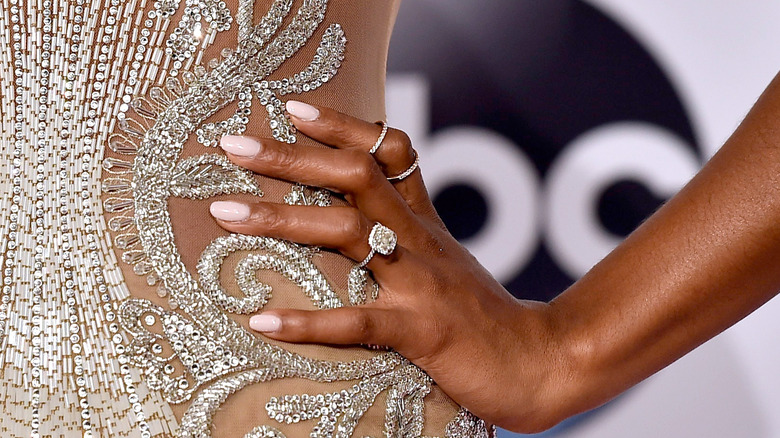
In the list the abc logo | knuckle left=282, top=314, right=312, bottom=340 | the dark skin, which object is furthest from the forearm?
the abc logo

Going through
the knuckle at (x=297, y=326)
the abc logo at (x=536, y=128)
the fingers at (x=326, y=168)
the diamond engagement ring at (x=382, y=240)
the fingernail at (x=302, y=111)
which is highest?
the abc logo at (x=536, y=128)

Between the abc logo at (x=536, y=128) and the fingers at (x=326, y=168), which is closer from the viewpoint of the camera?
the fingers at (x=326, y=168)

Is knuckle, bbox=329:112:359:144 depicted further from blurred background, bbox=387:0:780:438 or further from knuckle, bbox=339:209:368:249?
blurred background, bbox=387:0:780:438

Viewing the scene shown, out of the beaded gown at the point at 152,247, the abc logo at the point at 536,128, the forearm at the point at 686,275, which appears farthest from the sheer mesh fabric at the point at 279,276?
the abc logo at the point at 536,128

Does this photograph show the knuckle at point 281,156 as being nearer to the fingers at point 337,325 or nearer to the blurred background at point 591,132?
the fingers at point 337,325

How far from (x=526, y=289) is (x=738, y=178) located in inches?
41.5

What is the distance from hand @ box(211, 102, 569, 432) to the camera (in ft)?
1.77

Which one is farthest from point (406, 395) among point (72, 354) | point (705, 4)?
point (705, 4)

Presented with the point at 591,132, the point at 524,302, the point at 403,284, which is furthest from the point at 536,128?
the point at 403,284

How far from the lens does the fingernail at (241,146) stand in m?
0.54

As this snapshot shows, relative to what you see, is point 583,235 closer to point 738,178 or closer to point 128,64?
point 738,178

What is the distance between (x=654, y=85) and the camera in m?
1.62

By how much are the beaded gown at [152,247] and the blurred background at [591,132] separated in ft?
3.54

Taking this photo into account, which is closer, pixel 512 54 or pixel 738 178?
pixel 738 178
